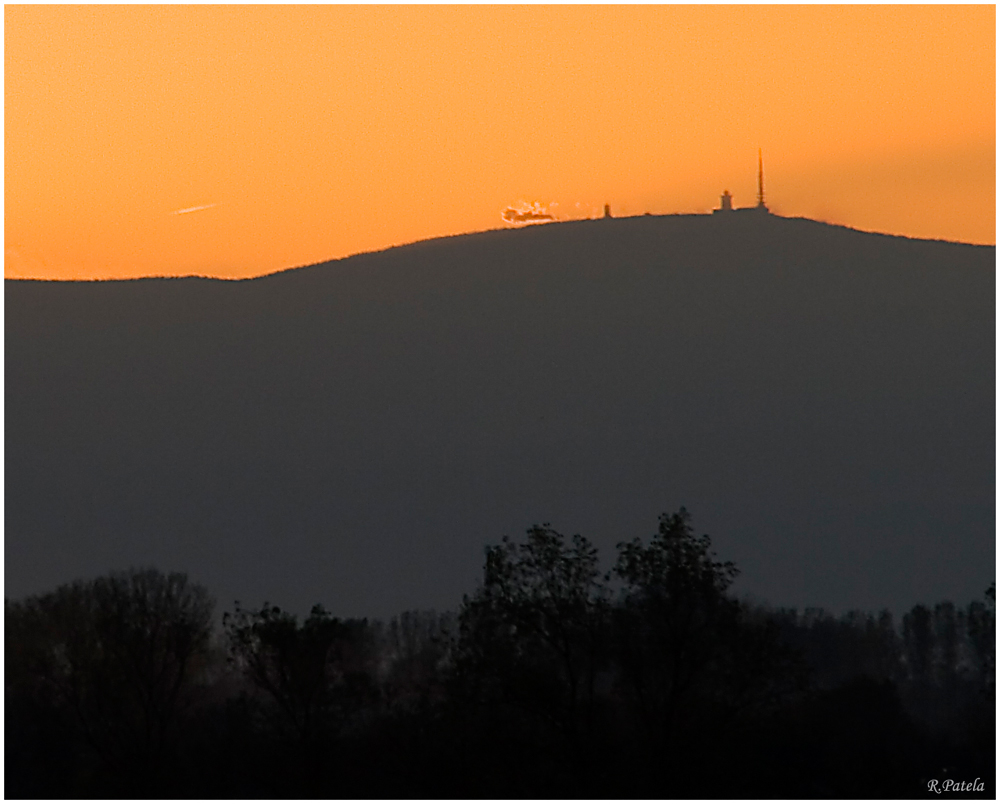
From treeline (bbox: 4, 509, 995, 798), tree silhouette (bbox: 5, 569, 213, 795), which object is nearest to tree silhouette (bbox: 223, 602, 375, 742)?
treeline (bbox: 4, 509, 995, 798)

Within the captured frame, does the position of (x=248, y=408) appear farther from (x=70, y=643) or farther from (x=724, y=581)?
(x=724, y=581)

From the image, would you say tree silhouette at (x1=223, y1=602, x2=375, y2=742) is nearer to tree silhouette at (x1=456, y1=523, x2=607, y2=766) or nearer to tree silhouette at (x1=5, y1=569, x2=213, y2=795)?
tree silhouette at (x1=5, y1=569, x2=213, y2=795)

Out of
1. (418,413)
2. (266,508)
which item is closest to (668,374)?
(418,413)

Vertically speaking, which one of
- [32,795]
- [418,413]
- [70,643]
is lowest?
[32,795]

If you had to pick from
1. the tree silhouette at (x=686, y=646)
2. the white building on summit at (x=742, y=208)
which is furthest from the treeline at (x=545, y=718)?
the white building on summit at (x=742, y=208)

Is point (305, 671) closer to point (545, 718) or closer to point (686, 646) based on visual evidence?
point (545, 718)

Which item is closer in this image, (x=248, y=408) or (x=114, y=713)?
(x=114, y=713)

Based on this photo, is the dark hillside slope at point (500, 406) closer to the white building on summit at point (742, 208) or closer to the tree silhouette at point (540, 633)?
the white building on summit at point (742, 208)
